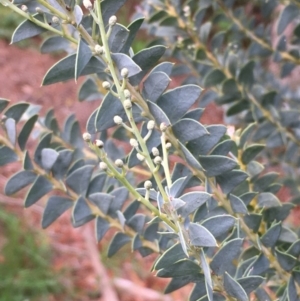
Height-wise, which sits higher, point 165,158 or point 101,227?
point 165,158

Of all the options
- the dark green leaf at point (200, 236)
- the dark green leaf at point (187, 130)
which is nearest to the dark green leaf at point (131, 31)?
the dark green leaf at point (187, 130)

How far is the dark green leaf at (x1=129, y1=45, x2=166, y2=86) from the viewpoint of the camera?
0.60m

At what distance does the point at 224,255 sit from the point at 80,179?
10.9 inches

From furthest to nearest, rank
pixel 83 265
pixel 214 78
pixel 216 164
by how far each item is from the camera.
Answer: pixel 83 265, pixel 214 78, pixel 216 164

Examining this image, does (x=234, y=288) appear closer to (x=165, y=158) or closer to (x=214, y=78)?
(x=165, y=158)

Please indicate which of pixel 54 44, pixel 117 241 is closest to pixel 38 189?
pixel 117 241

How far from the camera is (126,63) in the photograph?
21.8 inches

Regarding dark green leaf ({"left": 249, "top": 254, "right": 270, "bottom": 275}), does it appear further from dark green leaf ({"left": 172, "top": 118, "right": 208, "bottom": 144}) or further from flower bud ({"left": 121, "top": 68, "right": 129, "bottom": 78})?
flower bud ({"left": 121, "top": 68, "right": 129, "bottom": 78})

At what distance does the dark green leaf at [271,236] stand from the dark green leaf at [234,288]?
0.40ft

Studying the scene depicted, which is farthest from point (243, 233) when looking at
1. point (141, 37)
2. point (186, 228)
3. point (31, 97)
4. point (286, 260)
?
point (141, 37)

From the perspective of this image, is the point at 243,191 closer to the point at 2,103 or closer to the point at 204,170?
the point at 204,170

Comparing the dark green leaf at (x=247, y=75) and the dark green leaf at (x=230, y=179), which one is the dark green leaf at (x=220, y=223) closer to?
the dark green leaf at (x=230, y=179)

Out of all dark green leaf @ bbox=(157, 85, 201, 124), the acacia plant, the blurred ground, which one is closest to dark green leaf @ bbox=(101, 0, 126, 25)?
the acacia plant

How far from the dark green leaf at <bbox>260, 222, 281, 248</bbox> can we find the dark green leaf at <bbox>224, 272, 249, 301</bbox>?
0.12 meters
